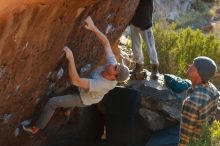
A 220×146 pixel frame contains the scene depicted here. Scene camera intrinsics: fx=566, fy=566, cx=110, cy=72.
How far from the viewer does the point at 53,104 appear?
680 cm

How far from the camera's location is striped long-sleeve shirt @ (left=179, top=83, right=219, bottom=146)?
5855 millimetres

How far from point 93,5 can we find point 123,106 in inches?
86.9

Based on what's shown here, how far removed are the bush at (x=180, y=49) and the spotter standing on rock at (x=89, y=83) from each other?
523 cm

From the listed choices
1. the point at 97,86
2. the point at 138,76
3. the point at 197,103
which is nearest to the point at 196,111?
the point at 197,103

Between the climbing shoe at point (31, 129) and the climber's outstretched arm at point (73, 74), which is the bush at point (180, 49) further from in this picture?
the climber's outstretched arm at point (73, 74)

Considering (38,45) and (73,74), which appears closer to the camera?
(38,45)

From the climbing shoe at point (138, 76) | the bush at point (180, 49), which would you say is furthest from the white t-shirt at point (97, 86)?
the bush at point (180, 49)

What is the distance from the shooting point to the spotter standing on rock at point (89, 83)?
21.1 feet

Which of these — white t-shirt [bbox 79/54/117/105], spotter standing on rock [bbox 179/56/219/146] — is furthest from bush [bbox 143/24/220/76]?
spotter standing on rock [bbox 179/56/219/146]

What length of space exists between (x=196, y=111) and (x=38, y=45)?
178 centimetres

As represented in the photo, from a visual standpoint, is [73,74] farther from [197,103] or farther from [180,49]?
[180,49]

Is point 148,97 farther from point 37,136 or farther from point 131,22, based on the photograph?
point 37,136

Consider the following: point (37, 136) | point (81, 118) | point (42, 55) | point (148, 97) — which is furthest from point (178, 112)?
point (42, 55)

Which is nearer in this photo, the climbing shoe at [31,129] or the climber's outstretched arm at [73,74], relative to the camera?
the climber's outstretched arm at [73,74]
